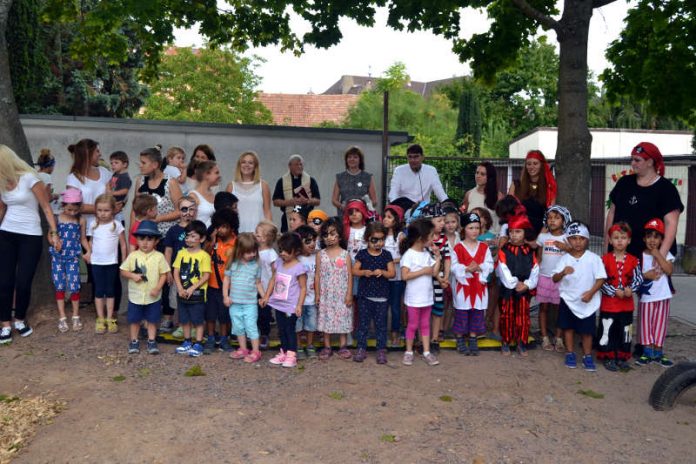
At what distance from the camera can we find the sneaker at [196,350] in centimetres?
642

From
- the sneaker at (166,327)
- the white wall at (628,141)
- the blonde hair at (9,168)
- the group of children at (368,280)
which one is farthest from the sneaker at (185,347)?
the white wall at (628,141)

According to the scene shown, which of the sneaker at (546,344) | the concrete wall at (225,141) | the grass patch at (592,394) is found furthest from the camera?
the concrete wall at (225,141)

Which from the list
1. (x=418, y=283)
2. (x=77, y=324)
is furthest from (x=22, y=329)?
(x=418, y=283)

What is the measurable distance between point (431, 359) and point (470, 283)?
2.88 feet

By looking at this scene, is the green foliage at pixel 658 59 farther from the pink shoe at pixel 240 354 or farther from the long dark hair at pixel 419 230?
the pink shoe at pixel 240 354

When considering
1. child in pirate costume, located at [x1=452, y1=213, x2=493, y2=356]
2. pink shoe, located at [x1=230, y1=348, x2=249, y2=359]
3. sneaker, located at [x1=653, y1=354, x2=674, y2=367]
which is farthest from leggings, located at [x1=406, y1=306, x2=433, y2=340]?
sneaker, located at [x1=653, y1=354, x2=674, y2=367]

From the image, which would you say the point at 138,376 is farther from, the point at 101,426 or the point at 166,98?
the point at 166,98

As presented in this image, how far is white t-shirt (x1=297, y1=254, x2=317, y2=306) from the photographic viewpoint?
6.50m

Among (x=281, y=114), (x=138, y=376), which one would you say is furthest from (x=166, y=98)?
(x=138, y=376)

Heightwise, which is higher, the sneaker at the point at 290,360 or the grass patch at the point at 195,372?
the sneaker at the point at 290,360

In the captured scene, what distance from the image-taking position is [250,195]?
7.30 metres

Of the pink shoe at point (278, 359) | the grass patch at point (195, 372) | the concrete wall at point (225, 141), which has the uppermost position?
the concrete wall at point (225, 141)

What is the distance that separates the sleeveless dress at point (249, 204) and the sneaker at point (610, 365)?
12.5 feet

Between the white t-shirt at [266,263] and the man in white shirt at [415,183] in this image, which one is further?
the man in white shirt at [415,183]
